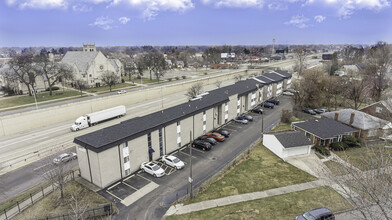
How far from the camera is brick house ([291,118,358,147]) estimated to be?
34.6 meters

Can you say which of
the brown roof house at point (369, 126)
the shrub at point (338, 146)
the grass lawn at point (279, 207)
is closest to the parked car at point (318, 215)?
the grass lawn at point (279, 207)

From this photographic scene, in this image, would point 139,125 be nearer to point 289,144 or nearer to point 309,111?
point 289,144

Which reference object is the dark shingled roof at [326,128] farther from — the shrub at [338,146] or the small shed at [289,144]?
the small shed at [289,144]

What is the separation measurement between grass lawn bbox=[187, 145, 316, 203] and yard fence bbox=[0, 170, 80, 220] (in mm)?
15145

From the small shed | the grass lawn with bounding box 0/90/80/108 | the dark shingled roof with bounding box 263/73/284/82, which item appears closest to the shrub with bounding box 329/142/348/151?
the small shed

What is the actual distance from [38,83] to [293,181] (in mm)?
76147

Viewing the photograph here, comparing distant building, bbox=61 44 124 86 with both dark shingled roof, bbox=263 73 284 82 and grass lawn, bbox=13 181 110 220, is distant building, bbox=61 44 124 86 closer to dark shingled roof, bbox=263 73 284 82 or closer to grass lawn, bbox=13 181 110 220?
dark shingled roof, bbox=263 73 284 82

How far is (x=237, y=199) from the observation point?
23.0m

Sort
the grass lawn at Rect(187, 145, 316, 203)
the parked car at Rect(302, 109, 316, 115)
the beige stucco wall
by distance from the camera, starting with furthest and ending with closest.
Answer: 1. the parked car at Rect(302, 109, 316, 115)
2. the beige stucco wall
3. the grass lawn at Rect(187, 145, 316, 203)

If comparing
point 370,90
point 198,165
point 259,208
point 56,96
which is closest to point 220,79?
point 370,90

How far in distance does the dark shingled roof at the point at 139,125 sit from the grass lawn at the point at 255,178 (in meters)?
10.4

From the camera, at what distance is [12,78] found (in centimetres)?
6281

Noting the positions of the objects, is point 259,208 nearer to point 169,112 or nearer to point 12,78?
point 169,112

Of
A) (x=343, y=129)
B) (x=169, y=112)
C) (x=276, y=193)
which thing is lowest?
(x=276, y=193)
